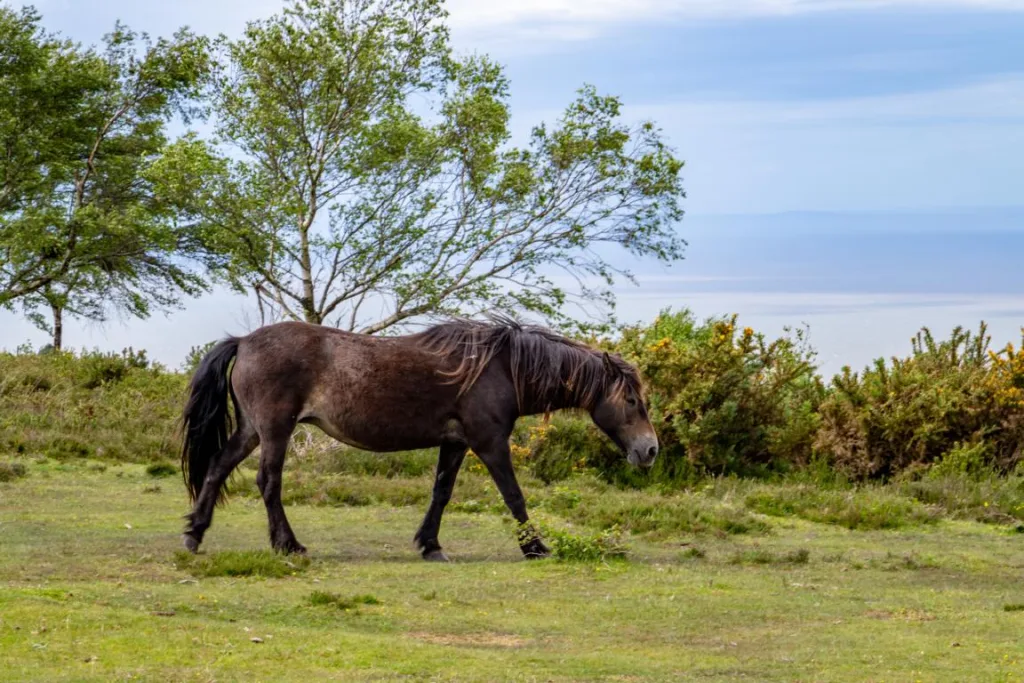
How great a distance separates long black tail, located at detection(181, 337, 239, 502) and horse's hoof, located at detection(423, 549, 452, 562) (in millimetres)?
2109

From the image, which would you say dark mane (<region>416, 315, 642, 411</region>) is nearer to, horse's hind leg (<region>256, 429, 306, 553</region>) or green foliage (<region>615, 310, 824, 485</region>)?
horse's hind leg (<region>256, 429, 306, 553</region>)

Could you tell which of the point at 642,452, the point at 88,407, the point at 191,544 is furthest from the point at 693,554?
the point at 88,407

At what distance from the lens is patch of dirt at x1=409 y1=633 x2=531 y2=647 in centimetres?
860

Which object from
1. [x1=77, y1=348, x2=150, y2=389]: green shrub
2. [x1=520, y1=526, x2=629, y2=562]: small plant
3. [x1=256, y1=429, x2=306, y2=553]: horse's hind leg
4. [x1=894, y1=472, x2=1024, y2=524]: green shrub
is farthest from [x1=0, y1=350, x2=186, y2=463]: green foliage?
[x1=894, y1=472, x2=1024, y2=524]: green shrub

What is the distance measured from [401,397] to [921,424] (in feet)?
32.2

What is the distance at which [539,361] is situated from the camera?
12.2 m

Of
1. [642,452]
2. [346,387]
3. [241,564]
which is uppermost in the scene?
[346,387]

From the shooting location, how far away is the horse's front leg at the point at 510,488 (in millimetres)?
12008

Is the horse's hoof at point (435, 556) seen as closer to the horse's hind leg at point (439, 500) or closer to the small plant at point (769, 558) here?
the horse's hind leg at point (439, 500)

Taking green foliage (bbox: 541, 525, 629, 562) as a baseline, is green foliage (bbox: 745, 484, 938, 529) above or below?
above

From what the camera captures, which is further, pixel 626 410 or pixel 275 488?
pixel 626 410

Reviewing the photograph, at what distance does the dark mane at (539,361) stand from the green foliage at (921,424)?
7904 mm

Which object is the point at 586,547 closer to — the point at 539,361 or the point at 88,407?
the point at 539,361

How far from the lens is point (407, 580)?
426 inches
